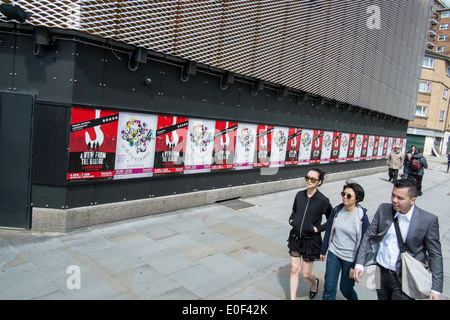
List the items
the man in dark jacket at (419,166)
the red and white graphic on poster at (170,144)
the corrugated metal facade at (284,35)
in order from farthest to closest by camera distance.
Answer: the man in dark jacket at (419,166), the red and white graphic on poster at (170,144), the corrugated metal facade at (284,35)

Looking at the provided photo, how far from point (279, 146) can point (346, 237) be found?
8179 millimetres

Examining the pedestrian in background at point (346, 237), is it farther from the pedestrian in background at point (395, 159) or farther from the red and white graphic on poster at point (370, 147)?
the red and white graphic on poster at point (370, 147)

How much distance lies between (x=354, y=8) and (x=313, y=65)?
3.80 m

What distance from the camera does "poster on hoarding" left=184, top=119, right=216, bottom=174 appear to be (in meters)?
8.60

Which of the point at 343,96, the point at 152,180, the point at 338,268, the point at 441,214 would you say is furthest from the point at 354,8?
the point at 338,268

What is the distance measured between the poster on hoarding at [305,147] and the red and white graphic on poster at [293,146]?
27 centimetres

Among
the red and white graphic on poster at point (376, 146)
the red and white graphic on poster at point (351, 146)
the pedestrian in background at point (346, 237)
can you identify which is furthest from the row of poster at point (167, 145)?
the red and white graphic on poster at point (376, 146)

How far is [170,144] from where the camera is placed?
8109mm

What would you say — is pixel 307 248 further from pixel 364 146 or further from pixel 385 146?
pixel 385 146

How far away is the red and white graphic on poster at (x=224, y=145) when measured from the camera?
30.8ft

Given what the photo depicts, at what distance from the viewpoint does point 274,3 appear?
1016cm

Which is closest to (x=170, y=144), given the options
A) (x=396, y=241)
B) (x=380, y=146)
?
(x=396, y=241)

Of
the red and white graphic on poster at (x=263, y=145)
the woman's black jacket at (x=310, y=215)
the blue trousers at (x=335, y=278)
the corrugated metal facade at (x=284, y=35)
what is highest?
the corrugated metal facade at (x=284, y=35)
